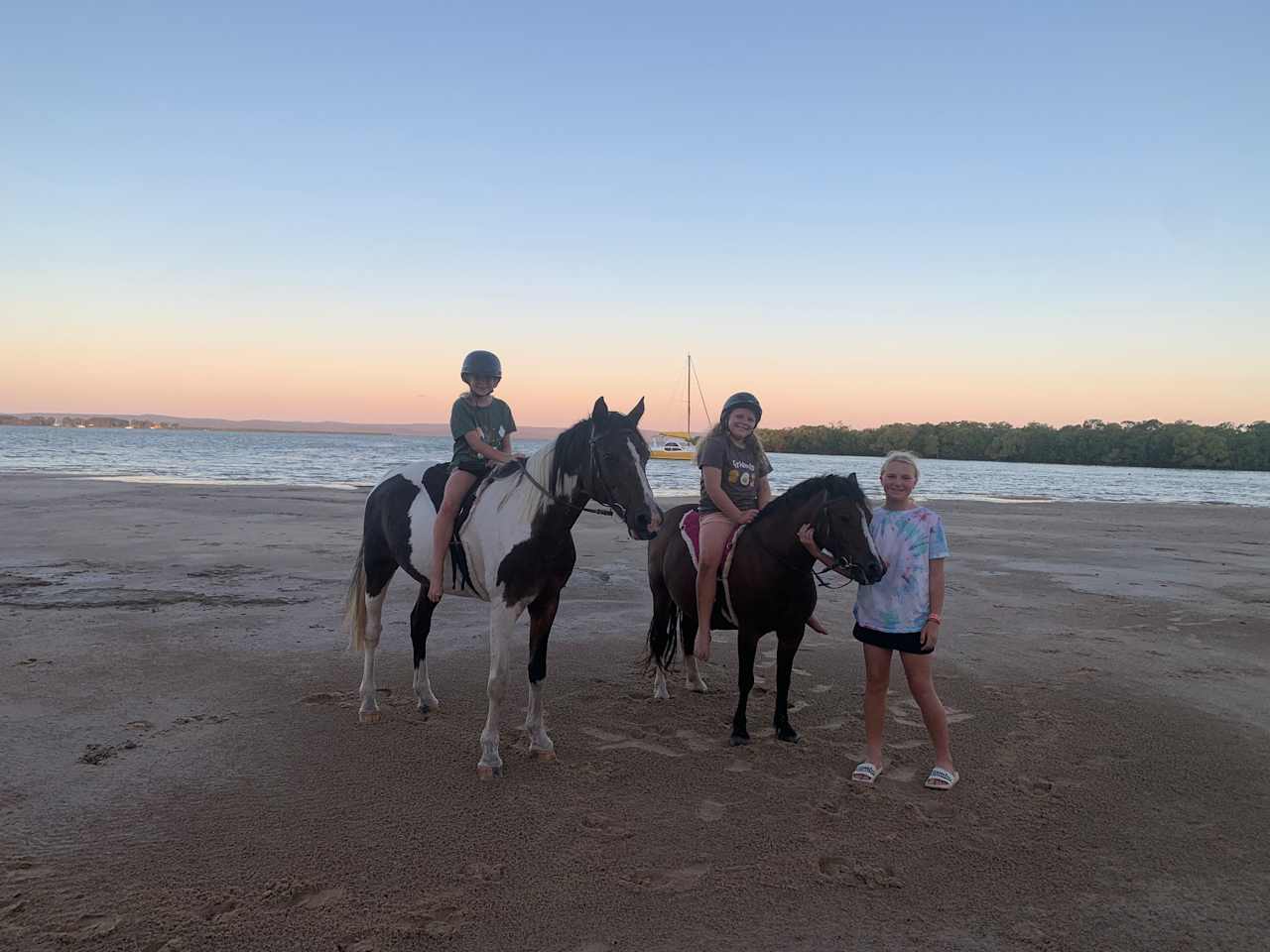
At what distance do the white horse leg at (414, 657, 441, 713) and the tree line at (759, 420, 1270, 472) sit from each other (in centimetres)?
7617

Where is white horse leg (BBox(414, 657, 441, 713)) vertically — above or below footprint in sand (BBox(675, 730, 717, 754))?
above

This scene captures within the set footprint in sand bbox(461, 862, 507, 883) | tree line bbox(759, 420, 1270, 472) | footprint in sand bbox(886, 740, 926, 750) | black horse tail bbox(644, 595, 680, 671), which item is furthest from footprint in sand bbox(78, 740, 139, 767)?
tree line bbox(759, 420, 1270, 472)

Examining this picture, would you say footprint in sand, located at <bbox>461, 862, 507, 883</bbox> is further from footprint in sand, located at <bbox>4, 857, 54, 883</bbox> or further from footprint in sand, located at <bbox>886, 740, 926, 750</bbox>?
footprint in sand, located at <bbox>886, 740, 926, 750</bbox>

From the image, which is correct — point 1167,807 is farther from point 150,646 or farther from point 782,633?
point 150,646

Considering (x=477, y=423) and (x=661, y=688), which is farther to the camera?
(x=661, y=688)

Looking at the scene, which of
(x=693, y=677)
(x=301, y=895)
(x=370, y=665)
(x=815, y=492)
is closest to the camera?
(x=301, y=895)

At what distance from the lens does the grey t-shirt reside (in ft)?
17.2

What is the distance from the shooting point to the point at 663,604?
593 cm

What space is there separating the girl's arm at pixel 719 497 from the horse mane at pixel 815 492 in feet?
0.25

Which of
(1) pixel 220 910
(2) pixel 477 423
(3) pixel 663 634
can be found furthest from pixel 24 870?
(3) pixel 663 634

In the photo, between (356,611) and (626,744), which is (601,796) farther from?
(356,611)

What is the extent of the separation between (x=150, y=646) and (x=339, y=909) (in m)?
4.59

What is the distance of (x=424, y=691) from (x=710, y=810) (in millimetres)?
2454

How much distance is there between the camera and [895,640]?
13.8ft
